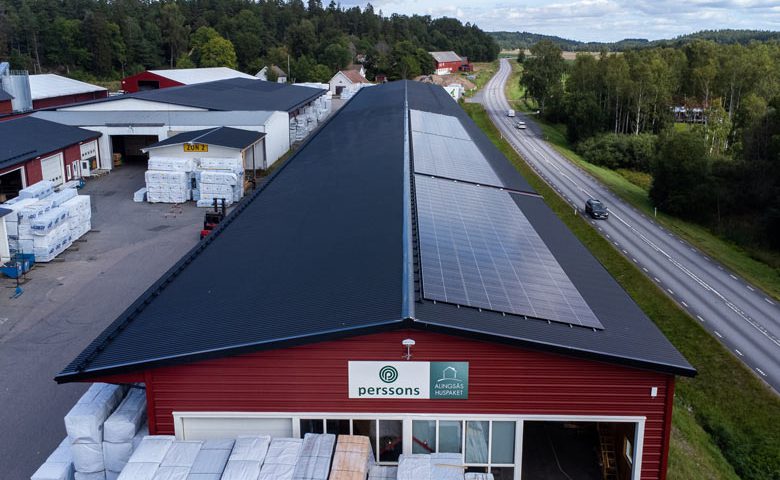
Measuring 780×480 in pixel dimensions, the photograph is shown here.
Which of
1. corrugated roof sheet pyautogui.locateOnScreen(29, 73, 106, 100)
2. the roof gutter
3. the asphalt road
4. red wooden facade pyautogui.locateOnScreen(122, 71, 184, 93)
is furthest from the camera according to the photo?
red wooden facade pyautogui.locateOnScreen(122, 71, 184, 93)

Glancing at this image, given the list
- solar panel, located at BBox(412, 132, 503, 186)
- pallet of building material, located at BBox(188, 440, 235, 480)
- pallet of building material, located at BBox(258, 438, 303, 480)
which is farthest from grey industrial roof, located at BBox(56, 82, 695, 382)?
solar panel, located at BBox(412, 132, 503, 186)

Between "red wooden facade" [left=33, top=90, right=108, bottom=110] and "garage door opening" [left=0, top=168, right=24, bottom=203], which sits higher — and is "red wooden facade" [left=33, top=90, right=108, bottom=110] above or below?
above

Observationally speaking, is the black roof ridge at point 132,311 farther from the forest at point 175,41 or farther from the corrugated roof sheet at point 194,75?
the forest at point 175,41

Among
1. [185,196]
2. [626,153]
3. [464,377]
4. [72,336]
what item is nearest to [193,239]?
[185,196]

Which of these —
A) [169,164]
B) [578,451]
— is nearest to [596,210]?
[169,164]

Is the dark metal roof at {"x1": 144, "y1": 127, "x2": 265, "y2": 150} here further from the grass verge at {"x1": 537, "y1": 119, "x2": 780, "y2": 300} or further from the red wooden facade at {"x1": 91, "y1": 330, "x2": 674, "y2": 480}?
the red wooden facade at {"x1": 91, "y1": 330, "x2": 674, "y2": 480}

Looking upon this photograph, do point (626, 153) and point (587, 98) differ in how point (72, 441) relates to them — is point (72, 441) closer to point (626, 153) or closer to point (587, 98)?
point (626, 153)
